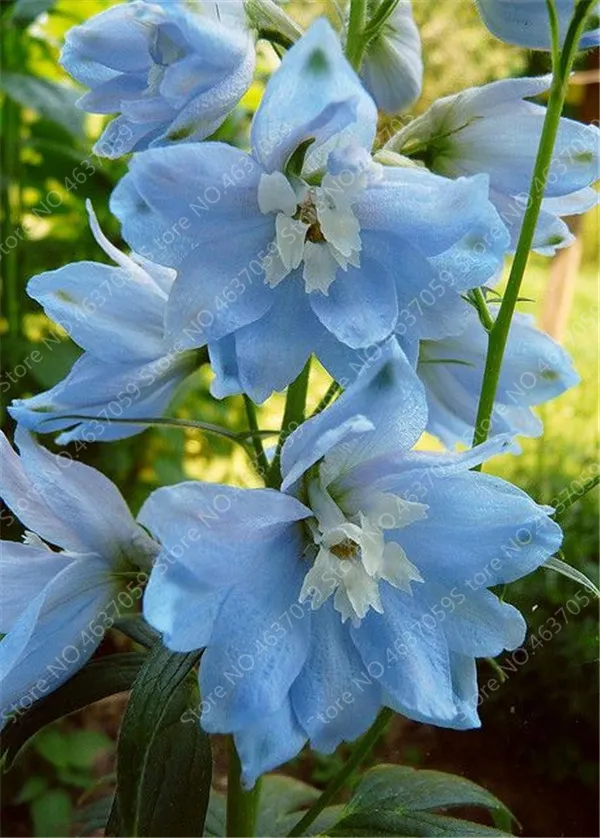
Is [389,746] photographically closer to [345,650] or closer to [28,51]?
[345,650]

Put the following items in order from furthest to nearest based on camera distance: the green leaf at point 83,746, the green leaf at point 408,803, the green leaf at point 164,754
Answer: the green leaf at point 83,746 < the green leaf at point 408,803 < the green leaf at point 164,754

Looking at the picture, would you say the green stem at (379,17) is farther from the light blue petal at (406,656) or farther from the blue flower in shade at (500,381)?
the light blue petal at (406,656)

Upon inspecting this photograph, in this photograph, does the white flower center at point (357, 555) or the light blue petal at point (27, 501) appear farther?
the light blue petal at point (27, 501)

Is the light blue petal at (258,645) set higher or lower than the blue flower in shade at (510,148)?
lower

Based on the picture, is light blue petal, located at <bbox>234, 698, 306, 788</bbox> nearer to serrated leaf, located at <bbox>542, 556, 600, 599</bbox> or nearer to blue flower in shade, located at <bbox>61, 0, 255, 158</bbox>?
serrated leaf, located at <bbox>542, 556, 600, 599</bbox>

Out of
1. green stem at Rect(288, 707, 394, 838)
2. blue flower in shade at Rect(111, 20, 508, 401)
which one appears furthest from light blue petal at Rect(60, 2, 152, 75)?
green stem at Rect(288, 707, 394, 838)

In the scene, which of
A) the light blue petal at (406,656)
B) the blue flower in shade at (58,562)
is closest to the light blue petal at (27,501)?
the blue flower in shade at (58,562)
